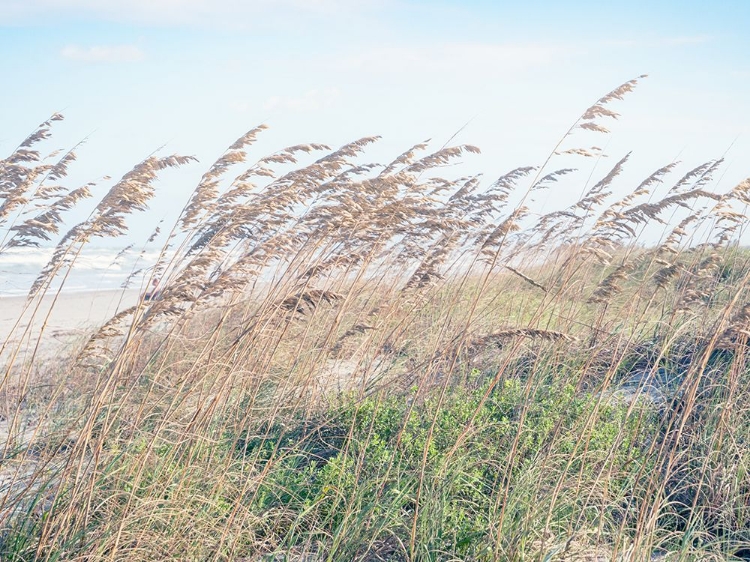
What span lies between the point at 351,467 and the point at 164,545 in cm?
105

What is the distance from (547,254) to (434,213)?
368cm

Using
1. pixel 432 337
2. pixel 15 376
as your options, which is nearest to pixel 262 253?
pixel 432 337

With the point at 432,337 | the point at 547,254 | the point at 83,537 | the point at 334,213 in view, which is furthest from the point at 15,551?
the point at 547,254

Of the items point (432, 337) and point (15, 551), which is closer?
point (15, 551)

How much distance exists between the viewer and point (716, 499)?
3.46 metres

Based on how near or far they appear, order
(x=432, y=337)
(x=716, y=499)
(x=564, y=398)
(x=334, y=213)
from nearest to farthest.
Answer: (x=716, y=499), (x=334, y=213), (x=564, y=398), (x=432, y=337)

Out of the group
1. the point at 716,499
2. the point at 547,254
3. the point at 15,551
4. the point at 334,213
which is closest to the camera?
the point at 15,551

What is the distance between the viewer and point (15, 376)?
6531mm

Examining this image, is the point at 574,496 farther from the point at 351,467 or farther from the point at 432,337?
the point at 432,337

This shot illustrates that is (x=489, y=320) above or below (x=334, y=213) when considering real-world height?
below

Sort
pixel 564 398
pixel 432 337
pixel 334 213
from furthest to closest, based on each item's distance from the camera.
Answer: pixel 432 337, pixel 564 398, pixel 334 213

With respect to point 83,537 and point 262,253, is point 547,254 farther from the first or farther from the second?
point 83,537

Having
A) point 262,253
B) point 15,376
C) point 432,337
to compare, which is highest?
point 262,253

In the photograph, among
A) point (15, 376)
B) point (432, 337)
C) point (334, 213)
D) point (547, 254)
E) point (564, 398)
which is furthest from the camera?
point (547, 254)
